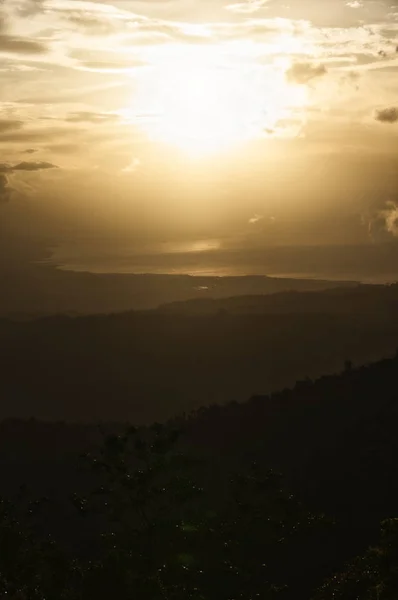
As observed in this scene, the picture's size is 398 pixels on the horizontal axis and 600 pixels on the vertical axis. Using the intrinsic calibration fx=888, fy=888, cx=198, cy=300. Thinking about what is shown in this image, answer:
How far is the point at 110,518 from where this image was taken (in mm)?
36719

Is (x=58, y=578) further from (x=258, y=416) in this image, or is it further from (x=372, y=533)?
(x=258, y=416)

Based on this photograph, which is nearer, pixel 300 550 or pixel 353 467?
pixel 300 550

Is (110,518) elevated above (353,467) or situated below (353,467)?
above

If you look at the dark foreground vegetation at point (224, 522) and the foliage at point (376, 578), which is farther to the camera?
the dark foreground vegetation at point (224, 522)

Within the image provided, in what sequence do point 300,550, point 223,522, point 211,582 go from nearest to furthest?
point 211,582 < point 223,522 < point 300,550

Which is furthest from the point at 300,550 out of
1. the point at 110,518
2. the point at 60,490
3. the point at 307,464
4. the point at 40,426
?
the point at 40,426

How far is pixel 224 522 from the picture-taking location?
4219 centimetres

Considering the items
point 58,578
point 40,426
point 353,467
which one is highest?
point 58,578

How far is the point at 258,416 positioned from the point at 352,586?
79.0 m

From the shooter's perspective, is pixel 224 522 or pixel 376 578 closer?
pixel 376 578

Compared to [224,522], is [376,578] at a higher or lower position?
lower

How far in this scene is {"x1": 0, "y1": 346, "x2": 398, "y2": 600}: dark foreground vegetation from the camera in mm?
33812

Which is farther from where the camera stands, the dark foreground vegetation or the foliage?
the dark foreground vegetation

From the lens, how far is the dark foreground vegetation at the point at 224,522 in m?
33.8
